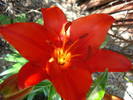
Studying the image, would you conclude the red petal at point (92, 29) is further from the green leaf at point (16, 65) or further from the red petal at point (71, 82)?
the green leaf at point (16, 65)

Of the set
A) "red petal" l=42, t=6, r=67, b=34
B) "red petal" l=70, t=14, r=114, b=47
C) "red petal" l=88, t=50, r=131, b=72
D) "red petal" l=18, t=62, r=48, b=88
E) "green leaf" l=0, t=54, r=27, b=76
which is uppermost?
"red petal" l=42, t=6, r=67, b=34

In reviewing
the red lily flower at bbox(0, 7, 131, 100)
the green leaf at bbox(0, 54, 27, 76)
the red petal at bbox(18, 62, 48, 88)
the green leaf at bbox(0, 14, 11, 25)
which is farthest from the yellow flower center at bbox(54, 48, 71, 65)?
the green leaf at bbox(0, 14, 11, 25)

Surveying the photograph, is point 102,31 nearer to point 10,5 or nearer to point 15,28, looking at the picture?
point 15,28

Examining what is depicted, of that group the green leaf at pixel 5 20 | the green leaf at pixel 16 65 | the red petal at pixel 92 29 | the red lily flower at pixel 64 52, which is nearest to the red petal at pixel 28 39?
the red lily flower at pixel 64 52

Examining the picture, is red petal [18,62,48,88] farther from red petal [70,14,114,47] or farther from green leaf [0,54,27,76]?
green leaf [0,54,27,76]

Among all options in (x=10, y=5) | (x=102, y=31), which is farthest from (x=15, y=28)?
(x=10, y=5)

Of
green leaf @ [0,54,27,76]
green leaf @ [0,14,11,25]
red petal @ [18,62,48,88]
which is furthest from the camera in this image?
green leaf @ [0,14,11,25]

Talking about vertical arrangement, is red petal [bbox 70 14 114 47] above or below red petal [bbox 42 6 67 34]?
below

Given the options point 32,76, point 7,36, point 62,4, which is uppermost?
point 7,36

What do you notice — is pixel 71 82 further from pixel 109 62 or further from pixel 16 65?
pixel 16 65
